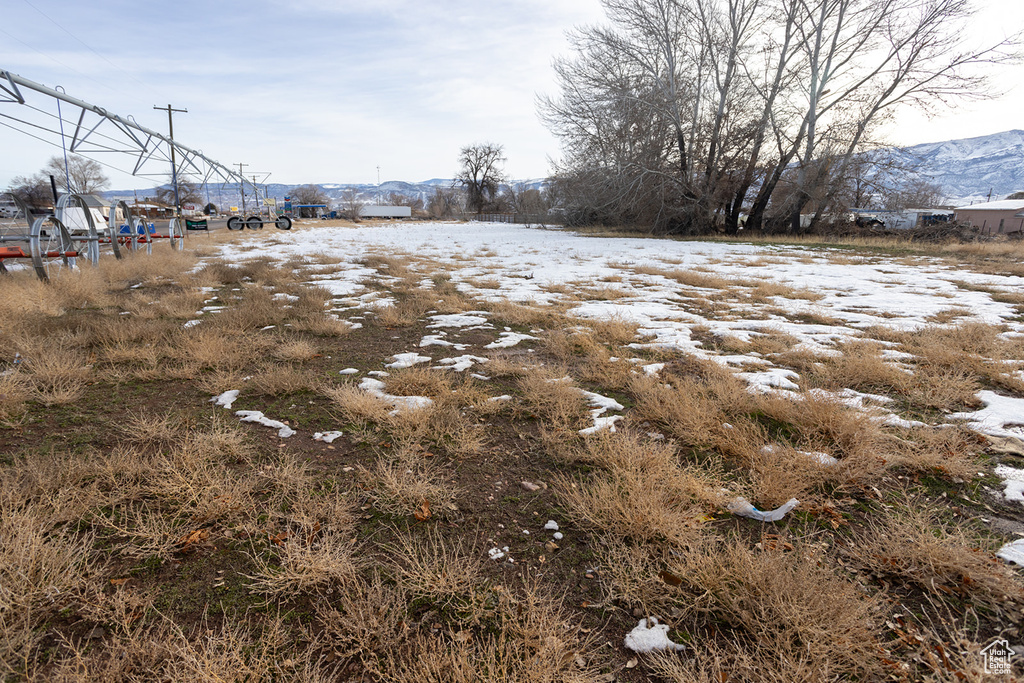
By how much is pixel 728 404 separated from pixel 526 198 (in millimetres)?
67854

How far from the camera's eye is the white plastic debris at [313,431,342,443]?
119 inches

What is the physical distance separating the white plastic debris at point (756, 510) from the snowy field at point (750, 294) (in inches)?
60.4

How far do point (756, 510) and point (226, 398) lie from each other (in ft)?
12.7

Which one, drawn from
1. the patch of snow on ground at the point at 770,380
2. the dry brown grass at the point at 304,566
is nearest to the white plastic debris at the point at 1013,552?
the patch of snow on ground at the point at 770,380

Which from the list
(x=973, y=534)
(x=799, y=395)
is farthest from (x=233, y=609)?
(x=799, y=395)

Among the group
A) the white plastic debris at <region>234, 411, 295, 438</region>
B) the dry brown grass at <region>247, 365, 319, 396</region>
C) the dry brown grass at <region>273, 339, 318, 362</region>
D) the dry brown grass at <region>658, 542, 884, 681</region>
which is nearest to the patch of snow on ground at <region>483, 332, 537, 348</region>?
the dry brown grass at <region>273, 339, 318, 362</region>

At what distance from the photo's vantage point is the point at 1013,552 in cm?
200

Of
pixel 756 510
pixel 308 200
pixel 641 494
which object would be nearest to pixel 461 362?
pixel 641 494

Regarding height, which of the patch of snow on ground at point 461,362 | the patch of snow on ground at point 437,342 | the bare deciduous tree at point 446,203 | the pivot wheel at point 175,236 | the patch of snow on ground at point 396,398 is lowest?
the patch of snow on ground at point 396,398

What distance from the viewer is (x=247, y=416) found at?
3.29m

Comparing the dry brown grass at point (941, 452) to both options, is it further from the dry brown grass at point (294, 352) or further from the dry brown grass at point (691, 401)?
the dry brown grass at point (294, 352)

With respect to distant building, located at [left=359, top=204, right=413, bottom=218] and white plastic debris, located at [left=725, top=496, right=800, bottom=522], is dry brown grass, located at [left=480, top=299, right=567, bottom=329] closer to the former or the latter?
white plastic debris, located at [left=725, top=496, right=800, bottom=522]

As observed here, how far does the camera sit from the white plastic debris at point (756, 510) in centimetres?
231

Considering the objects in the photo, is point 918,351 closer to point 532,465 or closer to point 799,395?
point 799,395
